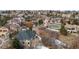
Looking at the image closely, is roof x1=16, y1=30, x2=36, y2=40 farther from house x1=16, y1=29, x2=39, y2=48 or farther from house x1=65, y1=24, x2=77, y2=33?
house x1=65, y1=24, x2=77, y2=33

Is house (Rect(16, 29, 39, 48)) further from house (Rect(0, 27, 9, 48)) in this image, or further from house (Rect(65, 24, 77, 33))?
house (Rect(65, 24, 77, 33))

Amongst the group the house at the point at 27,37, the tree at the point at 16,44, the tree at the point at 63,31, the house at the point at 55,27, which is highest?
the house at the point at 55,27

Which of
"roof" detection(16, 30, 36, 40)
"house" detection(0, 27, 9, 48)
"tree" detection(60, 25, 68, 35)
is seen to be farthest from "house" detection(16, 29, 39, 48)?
"tree" detection(60, 25, 68, 35)

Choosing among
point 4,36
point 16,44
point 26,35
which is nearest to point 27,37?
point 26,35

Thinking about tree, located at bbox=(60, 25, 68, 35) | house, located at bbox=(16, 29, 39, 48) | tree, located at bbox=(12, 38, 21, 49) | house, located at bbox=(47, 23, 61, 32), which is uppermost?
house, located at bbox=(47, 23, 61, 32)

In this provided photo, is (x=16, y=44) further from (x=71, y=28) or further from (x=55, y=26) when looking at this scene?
(x=71, y=28)

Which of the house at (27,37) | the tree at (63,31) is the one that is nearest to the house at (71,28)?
the tree at (63,31)

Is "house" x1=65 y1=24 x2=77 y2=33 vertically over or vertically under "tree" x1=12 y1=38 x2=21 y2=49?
over

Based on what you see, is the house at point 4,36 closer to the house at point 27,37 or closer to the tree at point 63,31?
the house at point 27,37

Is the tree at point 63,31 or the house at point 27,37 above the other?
the tree at point 63,31
